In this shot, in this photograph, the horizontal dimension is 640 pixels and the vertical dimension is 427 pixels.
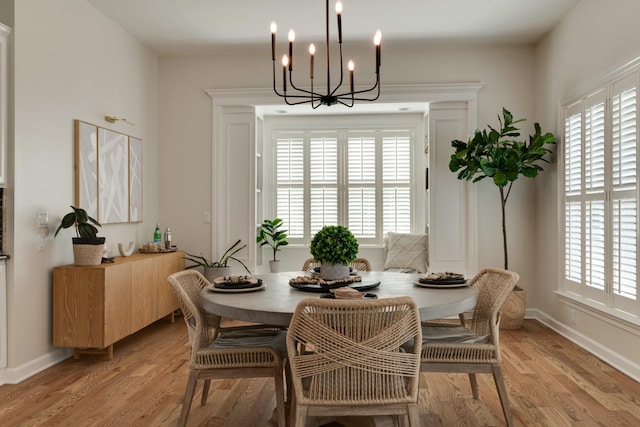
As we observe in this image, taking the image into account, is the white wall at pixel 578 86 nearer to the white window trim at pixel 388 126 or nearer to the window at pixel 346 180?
the white window trim at pixel 388 126

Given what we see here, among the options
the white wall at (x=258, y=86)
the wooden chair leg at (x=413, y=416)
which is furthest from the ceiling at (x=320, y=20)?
the wooden chair leg at (x=413, y=416)

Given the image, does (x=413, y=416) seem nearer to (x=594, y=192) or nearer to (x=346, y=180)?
(x=594, y=192)

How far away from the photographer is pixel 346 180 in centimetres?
620

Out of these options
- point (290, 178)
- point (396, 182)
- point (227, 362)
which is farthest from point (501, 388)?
point (290, 178)

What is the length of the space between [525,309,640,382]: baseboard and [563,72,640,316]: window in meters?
0.34

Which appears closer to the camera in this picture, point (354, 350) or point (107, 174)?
point (354, 350)

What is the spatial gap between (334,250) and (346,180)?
3.53 meters

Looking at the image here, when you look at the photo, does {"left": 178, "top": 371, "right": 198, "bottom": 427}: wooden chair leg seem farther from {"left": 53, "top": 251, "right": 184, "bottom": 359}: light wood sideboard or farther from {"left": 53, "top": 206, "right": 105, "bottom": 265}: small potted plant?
{"left": 53, "top": 206, "right": 105, "bottom": 265}: small potted plant

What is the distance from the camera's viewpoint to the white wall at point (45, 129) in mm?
3422

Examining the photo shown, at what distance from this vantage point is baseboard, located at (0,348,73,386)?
11.0 ft

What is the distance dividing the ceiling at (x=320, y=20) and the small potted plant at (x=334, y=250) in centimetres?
238

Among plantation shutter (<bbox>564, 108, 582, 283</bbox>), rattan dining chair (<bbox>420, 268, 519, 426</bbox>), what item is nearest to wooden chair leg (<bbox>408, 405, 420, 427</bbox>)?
rattan dining chair (<bbox>420, 268, 519, 426</bbox>)

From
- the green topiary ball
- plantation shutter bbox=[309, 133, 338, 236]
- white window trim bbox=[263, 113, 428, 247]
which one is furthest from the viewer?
plantation shutter bbox=[309, 133, 338, 236]

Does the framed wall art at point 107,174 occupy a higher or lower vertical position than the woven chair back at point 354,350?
higher
